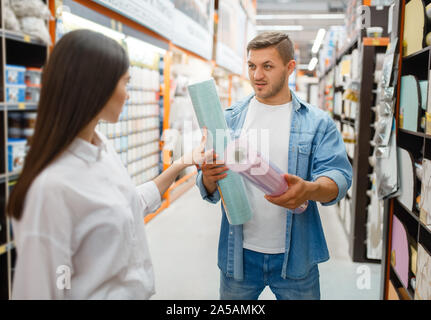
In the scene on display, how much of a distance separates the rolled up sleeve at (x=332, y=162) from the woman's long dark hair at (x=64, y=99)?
0.92 metres

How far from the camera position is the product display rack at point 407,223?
216 centimetres

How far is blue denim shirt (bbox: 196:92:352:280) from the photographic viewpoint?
5.02ft

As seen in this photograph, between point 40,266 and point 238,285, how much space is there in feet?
3.25

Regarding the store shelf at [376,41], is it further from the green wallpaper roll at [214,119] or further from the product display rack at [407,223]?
the green wallpaper roll at [214,119]

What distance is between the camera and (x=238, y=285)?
65.8 inches

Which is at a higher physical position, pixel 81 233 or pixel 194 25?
pixel 194 25

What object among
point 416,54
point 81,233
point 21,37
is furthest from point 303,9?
point 81,233

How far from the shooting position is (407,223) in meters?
2.58

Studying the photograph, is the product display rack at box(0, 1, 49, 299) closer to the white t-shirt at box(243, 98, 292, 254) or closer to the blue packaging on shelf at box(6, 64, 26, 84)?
the blue packaging on shelf at box(6, 64, 26, 84)

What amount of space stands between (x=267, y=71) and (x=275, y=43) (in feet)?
0.36

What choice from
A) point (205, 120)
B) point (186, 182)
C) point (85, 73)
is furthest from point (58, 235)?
point (186, 182)

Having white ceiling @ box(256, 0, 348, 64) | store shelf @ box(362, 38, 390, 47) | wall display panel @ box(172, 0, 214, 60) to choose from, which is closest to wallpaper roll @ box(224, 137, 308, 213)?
store shelf @ box(362, 38, 390, 47)

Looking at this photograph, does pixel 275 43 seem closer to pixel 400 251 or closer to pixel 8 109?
pixel 8 109

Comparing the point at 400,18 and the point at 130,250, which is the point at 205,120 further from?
the point at 400,18
